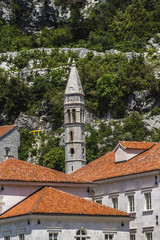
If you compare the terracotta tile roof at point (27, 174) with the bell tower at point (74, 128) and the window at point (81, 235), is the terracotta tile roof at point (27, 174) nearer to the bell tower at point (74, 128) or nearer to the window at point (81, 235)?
the window at point (81, 235)

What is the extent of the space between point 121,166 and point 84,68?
215 ft

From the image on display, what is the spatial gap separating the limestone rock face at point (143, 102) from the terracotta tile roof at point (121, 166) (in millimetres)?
50420

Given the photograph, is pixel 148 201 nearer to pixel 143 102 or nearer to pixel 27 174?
pixel 27 174

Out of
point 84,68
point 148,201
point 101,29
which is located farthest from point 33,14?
point 148,201

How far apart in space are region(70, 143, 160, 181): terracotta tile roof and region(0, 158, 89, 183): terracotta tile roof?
15.6 ft

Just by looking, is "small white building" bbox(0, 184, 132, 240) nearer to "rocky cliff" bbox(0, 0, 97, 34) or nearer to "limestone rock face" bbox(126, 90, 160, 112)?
"limestone rock face" bbox(126, 90, 160, 112)

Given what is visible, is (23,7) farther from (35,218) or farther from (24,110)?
(35,218)

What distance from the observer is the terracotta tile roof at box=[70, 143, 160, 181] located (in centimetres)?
6706

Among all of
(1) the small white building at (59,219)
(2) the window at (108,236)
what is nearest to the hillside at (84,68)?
(1) the small white building at (59,219)

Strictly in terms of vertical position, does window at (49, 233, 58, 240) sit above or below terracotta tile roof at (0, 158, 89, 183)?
below

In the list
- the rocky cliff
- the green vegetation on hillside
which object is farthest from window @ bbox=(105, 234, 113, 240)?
the rocky cliff

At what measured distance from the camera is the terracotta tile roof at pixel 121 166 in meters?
67.1

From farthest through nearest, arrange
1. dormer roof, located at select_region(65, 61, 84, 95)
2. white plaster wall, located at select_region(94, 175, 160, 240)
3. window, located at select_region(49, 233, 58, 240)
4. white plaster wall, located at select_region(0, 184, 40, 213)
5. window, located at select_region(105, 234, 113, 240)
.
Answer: dormer roof, located at select_region(65, 61, 84, 95) < white plaster wall, located at select_region(94, 175, 160, 240) < white plaster wall, located at select_region(0, 184, 40, 213) < window, located at select_region(105, 234, 113, 240) < window, located at select_region(49, 233, 58, 240)

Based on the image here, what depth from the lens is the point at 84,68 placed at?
136 metres
